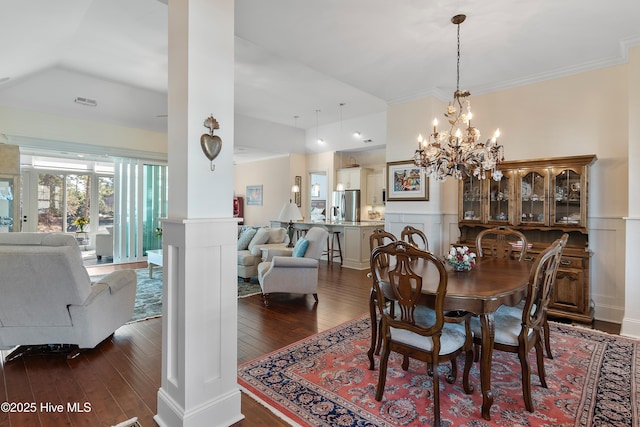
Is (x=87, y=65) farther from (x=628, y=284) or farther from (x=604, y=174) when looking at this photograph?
(x=628, y=284)

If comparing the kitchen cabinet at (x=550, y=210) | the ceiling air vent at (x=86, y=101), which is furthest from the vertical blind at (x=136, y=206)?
the kitchen cabinet at (x=550, y=210)

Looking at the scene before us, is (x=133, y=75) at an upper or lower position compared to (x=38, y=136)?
upper

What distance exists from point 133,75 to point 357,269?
528 cm

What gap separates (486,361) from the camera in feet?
6.37

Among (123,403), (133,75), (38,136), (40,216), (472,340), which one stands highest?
(133,75)

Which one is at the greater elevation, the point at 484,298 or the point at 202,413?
the point at 484,298

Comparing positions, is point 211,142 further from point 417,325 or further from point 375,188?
point 375,188

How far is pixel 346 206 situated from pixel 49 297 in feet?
20.9

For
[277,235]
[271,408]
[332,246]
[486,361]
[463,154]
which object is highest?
[463,154]

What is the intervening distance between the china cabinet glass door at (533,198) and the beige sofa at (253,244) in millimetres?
3654

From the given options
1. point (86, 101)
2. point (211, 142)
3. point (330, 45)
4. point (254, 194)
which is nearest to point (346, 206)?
point (254, 194)

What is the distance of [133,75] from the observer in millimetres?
5148

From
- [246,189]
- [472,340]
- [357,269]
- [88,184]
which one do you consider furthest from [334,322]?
[88,184]

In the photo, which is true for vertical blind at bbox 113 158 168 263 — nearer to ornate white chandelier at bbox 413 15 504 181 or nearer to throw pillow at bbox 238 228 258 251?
throw pillow at bbox 238 228 258 251
